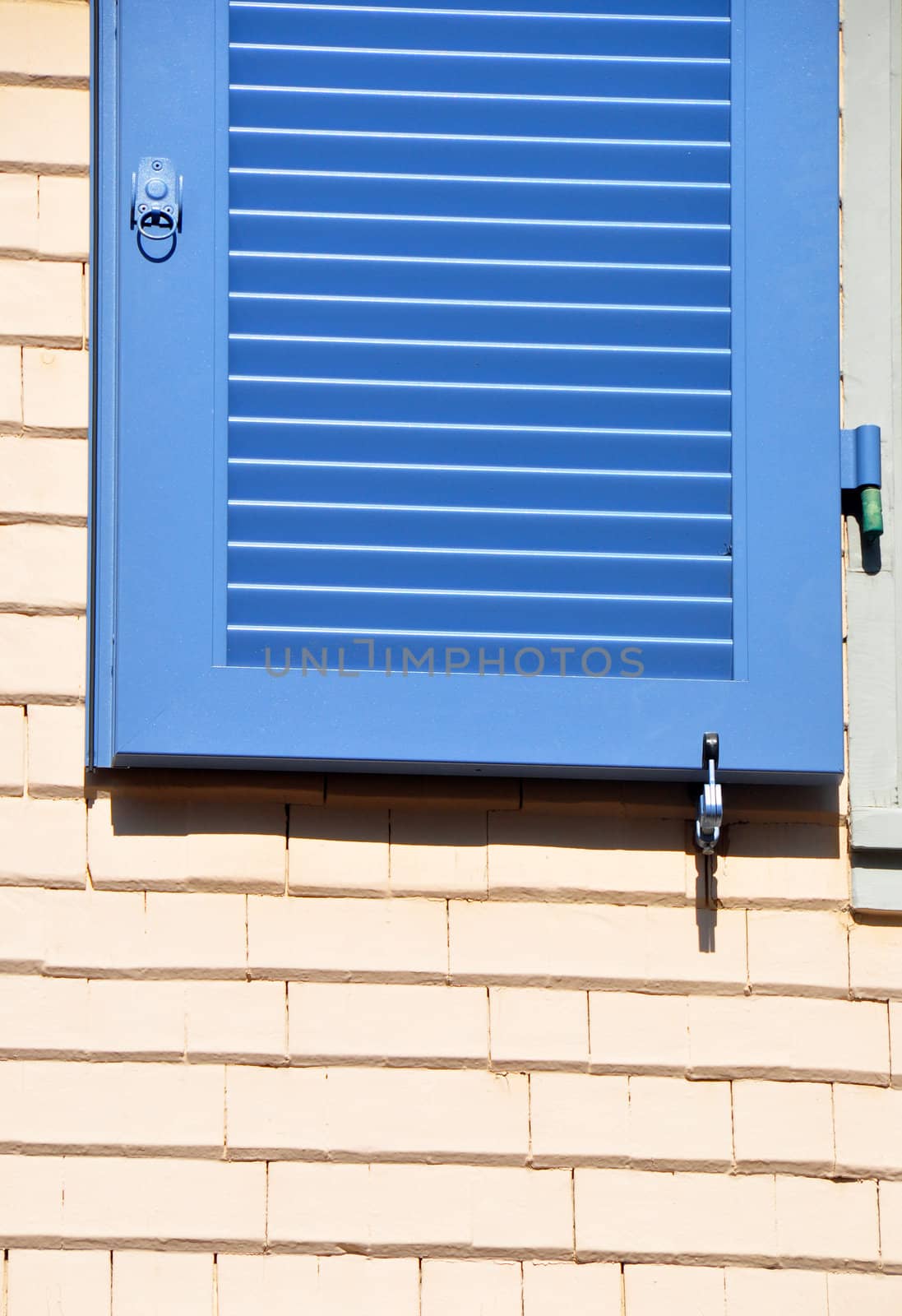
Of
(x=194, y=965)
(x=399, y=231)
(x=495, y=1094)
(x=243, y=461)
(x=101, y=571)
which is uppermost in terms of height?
(x=399, y=231)

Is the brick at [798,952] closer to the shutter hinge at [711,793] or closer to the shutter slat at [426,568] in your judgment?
the shutter hinge at [711,793]

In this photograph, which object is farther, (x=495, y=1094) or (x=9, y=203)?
(x=9, y=203)

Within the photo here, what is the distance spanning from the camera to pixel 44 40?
3004 millimetres

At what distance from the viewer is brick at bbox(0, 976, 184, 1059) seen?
2.75 m

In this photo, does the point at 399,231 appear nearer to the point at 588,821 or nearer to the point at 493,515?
the point at 493,515

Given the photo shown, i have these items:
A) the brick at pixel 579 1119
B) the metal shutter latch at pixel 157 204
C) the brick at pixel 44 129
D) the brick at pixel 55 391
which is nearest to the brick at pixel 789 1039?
the brick at pixel 579 1119

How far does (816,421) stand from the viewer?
286 centimetres

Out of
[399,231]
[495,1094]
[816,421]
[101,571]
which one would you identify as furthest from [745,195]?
[495,1094]

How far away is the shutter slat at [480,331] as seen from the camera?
9.22 ft

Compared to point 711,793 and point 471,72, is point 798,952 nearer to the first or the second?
point 711,793

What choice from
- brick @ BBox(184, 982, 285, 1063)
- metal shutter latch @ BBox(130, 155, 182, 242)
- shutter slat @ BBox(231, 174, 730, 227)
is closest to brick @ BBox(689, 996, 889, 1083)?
brick @ BBox(184, 982, 285, 1063)

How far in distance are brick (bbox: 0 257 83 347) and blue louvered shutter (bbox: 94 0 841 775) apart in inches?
4.1

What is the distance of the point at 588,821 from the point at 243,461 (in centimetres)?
91

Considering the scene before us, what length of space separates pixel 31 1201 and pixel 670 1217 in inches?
43.8
